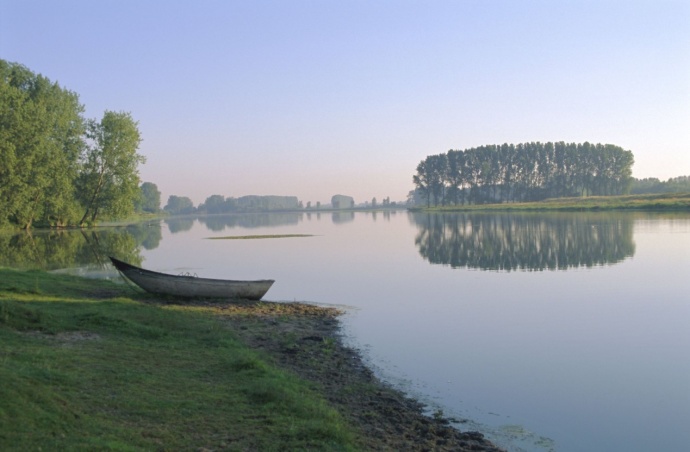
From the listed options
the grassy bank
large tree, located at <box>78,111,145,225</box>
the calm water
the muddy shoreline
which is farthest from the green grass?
the grassy bank

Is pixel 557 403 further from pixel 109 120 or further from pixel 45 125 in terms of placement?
pixel 109 120

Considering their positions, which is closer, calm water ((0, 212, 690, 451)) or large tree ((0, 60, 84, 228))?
calm water ((0, 212, 690, 451))

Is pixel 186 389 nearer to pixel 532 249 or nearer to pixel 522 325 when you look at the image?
pixel 522 325

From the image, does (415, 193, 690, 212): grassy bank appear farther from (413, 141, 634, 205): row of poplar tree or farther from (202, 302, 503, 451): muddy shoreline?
(202, 302, 503, 451): muddy shoreline

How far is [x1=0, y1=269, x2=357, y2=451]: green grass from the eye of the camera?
6775 mm

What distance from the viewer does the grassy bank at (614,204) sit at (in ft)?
309

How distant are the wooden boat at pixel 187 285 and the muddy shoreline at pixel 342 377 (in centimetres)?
97

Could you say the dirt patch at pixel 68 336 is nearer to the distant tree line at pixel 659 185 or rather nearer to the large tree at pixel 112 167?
the large tree at pixel 112 167

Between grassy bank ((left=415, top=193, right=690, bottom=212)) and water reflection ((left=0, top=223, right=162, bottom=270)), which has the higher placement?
grassy bank ((left=415, top=193, right=690, bottom=212))

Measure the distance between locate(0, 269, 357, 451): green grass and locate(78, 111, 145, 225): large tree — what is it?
69.3m

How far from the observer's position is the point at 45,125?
204 feet

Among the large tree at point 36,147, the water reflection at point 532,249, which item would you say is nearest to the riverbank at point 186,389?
the water reflection at point 532,249

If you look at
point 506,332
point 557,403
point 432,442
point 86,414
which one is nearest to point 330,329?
point 506,332

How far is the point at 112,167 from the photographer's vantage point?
7925 centimetres
